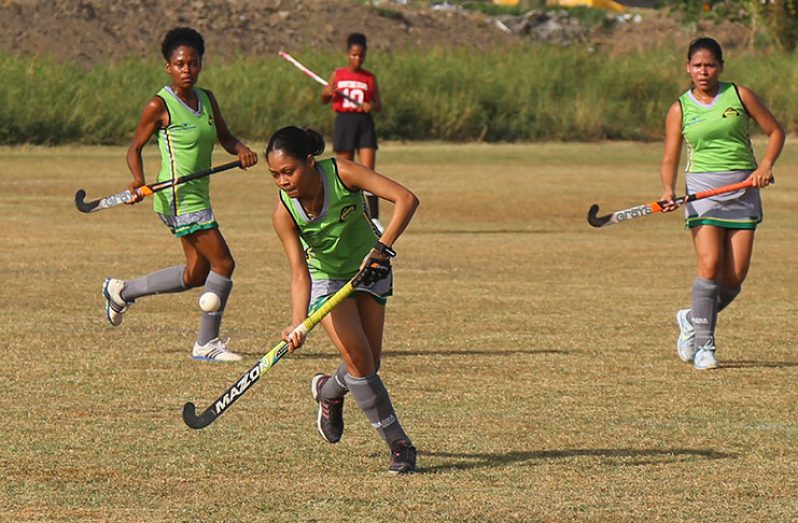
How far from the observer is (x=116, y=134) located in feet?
118

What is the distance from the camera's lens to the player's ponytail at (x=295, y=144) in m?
6.98

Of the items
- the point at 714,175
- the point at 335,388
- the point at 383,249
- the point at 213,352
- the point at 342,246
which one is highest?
the point at 383,249

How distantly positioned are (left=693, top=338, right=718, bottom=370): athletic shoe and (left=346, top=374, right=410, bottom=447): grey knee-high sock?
141 inches

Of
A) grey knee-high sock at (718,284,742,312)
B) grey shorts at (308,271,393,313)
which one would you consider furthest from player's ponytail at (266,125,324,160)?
grey knee-high sock at (718,284,742,312)

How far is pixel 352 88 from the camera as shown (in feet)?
64.2

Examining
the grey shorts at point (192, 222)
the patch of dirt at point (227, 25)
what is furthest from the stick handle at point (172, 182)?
the patch of dirt at point (227, 25)

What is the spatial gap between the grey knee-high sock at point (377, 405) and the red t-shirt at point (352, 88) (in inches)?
487

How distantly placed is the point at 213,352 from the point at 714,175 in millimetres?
3146

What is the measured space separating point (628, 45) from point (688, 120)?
53.3 meters

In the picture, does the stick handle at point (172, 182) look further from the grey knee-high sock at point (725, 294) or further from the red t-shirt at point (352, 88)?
the red t-shirt at point (352, 88)

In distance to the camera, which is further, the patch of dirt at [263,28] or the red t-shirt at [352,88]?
the patch of dirt at [263,28]

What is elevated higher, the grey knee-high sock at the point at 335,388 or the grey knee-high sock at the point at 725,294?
the grey knee-high sock at the point at 335,388

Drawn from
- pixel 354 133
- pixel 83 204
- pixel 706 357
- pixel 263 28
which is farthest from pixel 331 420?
pixel 263 28

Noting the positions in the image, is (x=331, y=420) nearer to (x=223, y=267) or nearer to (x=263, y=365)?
(x=263, y=365)
